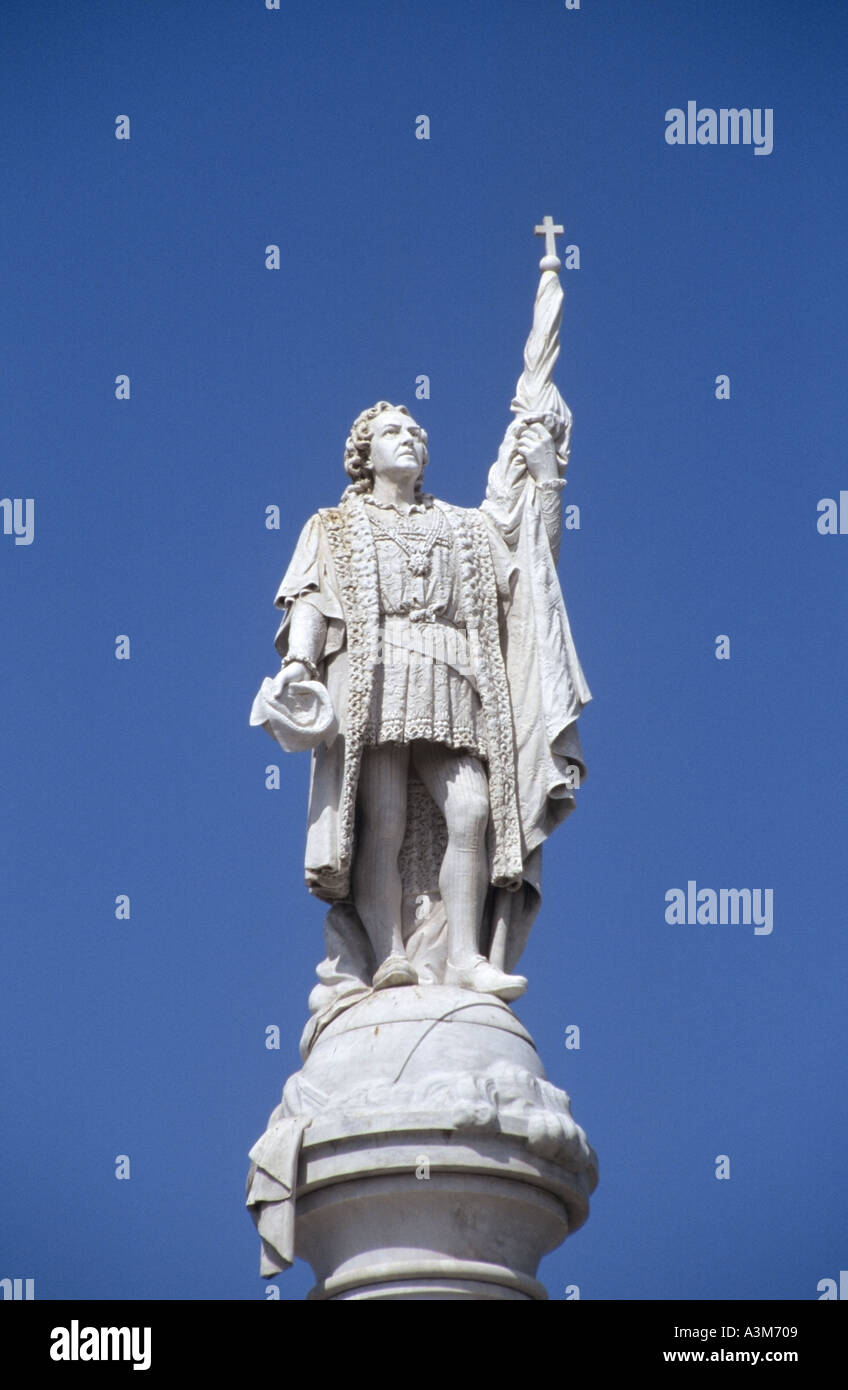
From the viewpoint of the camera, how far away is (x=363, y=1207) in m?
16.3

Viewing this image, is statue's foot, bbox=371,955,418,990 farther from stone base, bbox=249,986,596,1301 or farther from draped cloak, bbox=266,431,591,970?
draped cloak, bbox=266,431,591,970

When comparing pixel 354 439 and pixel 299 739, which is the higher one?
pixel 354 439

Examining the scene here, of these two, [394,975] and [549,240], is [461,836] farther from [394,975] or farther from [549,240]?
[549,240]

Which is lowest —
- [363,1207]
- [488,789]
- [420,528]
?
[363,1207]

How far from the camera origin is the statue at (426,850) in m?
16.2

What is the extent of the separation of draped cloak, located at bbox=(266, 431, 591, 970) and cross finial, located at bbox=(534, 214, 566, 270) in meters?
1.67

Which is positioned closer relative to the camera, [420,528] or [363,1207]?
[363,1207]

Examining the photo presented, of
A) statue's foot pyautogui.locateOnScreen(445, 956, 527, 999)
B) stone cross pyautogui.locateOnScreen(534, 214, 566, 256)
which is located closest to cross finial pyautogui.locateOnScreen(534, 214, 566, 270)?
stone cross pyautogui.locateOnScreen(534, 214, 566, 256)

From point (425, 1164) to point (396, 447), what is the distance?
5.06 m

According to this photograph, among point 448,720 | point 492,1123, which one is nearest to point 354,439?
point 448,720

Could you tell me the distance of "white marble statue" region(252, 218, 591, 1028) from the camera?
698 inches

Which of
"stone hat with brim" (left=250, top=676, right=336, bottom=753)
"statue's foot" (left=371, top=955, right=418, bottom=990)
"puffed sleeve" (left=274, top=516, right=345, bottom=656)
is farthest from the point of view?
"puffed sleeve" (left=274, top=516, right=345, bottom=656)
